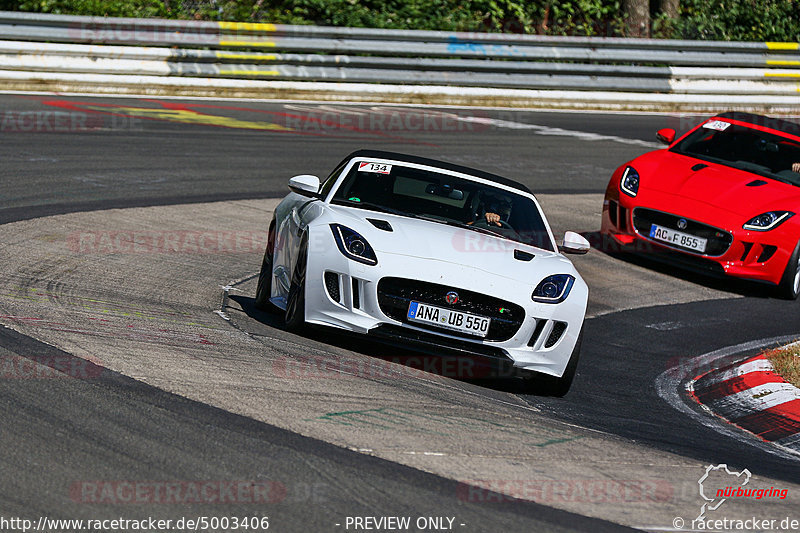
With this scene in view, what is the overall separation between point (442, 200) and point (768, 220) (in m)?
4.62

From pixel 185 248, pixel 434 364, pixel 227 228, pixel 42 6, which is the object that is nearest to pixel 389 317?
pixel 434 364

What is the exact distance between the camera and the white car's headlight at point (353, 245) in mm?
7098

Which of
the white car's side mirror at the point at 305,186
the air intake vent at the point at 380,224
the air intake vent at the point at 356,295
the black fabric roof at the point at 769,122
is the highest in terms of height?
the black fabric roof at the point at 769,122

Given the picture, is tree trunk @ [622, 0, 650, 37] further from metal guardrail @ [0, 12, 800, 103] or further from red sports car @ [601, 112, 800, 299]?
red sports car @ [601, 112, 800, 299]

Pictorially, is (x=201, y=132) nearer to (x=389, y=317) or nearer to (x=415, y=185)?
(x=415, y=185)

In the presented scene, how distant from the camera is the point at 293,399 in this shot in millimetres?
5898

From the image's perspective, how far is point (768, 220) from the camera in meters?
11.5

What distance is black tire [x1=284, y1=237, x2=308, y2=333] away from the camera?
7234 millimetres

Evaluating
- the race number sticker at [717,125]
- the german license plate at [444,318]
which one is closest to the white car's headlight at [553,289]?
the german license plate at [444,318]

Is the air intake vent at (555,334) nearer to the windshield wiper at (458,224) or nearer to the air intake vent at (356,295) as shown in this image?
the windshield wiper at (458,224)

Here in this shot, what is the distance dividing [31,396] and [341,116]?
14136mm

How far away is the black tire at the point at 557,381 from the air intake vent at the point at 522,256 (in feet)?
2.00

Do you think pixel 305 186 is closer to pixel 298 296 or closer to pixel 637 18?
pixel 298 296

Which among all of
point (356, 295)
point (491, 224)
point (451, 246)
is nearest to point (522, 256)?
point (451, 246)
